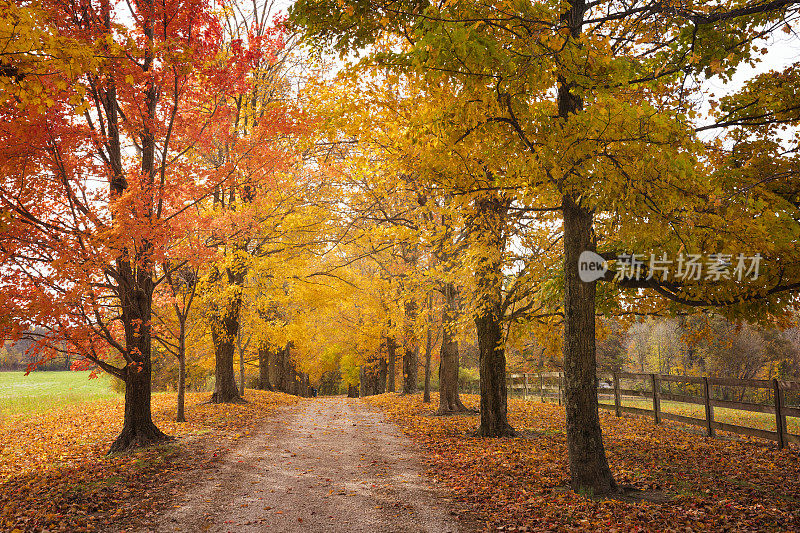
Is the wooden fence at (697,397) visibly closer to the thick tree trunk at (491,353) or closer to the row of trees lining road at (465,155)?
the row of trees lining road at (465,155)

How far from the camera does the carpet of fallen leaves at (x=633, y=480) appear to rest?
4664 mm

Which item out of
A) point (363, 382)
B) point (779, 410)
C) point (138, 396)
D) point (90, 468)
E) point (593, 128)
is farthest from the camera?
point (363, 382)

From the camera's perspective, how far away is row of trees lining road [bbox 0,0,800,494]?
4633 millimetres

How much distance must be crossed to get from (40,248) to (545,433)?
1006cm

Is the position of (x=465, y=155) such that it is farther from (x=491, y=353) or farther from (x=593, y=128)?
(x=491, y=353)

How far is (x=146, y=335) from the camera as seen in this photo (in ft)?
29.1

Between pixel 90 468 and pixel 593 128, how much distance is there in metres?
8.40

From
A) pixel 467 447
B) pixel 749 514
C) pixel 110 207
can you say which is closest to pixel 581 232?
pixel 749 514

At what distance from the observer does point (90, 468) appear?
6906 millimetres

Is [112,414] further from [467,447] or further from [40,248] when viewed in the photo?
[467,447]

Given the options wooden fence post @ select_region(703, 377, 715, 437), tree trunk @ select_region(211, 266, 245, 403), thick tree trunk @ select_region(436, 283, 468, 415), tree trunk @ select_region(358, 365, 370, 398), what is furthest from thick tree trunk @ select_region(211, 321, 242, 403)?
tree trunk @ select_region(358, 365, 370, 398)

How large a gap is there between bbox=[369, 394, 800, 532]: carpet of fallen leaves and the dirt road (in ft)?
1.77

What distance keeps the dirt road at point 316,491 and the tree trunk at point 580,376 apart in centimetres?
178

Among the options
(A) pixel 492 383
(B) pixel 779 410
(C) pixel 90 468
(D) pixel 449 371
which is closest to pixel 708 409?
(B) pixel 779 410
